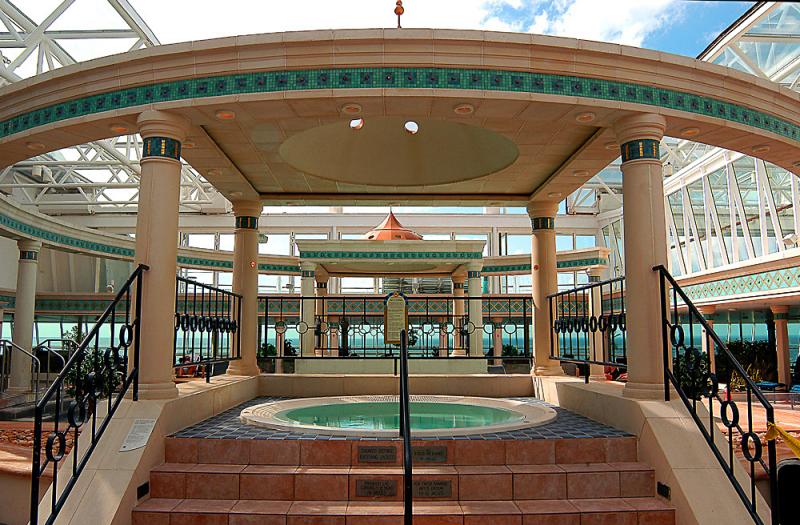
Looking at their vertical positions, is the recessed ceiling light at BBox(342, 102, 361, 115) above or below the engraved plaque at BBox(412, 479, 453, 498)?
above

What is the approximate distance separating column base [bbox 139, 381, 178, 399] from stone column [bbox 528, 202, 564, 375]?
16.5 feet

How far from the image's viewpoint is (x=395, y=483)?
4484 millimetres

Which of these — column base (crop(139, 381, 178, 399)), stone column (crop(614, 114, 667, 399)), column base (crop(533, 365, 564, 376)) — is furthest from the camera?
column base (crop(533, 365, 564, 376))

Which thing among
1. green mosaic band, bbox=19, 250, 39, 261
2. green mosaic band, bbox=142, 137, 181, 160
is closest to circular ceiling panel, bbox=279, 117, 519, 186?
green mosaic band, bbox=142, 137, 181, 160

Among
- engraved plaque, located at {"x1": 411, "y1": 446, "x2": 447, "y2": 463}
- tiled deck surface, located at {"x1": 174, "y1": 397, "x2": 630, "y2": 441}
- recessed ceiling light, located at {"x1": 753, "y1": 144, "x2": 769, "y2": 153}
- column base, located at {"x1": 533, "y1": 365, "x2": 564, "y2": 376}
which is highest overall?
recessed ceiling light, located at {"x1": 753, "y1": 144, "x2": 769, "y2": 153}

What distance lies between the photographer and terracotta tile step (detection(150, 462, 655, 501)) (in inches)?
177

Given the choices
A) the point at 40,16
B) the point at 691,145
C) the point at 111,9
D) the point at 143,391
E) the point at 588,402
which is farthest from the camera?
the point at 691,145

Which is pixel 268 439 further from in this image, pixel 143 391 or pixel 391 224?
pixel 391 224

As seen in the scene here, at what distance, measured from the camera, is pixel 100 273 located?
30.0 metres

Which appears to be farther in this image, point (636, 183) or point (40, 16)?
point (40, 16)

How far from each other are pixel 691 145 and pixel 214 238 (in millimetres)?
21540

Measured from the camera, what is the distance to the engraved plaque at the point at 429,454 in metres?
4.78

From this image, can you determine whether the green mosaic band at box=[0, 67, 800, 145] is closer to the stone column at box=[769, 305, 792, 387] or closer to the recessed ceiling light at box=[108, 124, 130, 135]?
the recessed ceiling light at box=[108, 124, 130, 135]

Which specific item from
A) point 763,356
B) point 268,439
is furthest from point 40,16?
point 763,356
